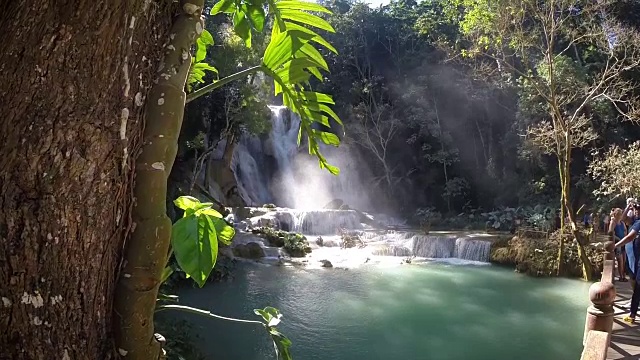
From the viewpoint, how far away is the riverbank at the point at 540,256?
36.9ft

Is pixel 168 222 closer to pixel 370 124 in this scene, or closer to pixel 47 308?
pixel 47 308

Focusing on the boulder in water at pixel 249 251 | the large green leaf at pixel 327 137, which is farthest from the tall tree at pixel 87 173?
the boulder in water at pixel 249 251

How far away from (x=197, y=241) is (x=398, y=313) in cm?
796

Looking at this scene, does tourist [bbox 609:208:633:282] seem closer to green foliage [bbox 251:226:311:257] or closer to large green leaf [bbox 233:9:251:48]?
large green leaf [bbox 233:9:251:48]

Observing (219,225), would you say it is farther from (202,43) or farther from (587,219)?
(587,219)

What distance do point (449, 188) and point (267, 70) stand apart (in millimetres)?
19385

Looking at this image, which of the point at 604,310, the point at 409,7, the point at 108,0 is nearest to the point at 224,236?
the point at 108,0

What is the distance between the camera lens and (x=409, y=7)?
84.9 ft

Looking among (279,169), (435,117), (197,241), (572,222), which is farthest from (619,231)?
(435,117)

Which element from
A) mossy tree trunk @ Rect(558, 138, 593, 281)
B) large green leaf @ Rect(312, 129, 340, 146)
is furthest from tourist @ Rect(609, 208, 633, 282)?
large green leaf @ Rect(312, 129, 340, 146)

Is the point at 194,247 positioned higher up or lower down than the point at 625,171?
lower down

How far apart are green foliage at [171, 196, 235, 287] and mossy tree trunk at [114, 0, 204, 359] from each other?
0.02 meters

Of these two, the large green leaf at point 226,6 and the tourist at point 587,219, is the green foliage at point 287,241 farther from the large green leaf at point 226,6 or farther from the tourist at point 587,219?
the large green leaf at point 226,6

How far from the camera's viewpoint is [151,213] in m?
0.77
